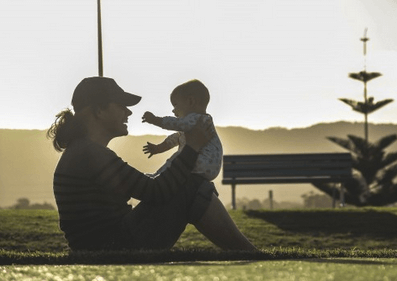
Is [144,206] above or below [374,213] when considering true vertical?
above

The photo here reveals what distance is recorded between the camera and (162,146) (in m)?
5.68

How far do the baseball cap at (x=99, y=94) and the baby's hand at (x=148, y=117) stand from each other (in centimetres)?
38

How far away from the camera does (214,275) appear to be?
11.1ft

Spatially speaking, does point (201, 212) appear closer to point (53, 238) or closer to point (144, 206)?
point (144, 206)

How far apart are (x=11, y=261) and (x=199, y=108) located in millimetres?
1516

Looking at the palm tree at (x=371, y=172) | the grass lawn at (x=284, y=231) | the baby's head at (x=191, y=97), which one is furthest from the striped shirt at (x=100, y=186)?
the palm tree at (x=371, y=172)

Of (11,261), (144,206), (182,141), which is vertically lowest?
(11,261)

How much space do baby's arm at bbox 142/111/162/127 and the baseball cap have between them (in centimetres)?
39

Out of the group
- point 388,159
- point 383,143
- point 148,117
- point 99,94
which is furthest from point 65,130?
point 388,159

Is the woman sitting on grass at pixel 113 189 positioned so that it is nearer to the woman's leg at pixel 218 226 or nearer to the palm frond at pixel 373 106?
the woman's leg at pixel 218 226

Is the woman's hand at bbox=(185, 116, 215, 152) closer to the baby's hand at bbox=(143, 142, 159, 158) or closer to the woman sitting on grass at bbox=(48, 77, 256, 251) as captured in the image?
the woman sitting on grass at bbox=(48, 77, 256, 251)

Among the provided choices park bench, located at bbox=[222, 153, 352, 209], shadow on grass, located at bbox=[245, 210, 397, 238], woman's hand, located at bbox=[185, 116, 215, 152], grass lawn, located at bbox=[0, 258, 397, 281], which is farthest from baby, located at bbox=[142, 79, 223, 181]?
park bench, located at bbox=[222, 153, 352, 209]

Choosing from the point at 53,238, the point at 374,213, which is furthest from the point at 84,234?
the point at 374,213

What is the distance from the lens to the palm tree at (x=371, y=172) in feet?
113
